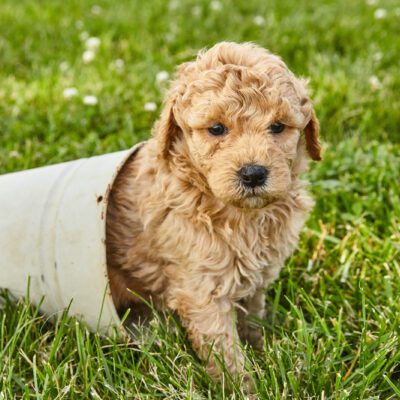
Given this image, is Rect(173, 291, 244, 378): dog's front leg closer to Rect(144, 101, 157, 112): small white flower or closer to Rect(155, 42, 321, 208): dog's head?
Rect(155, 42, 321, 208): dog's head

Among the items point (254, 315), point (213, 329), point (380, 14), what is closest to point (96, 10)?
point (380, 14)

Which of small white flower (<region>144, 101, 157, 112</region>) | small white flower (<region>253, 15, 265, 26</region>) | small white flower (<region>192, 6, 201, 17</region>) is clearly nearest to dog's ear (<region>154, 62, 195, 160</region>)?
small white flower (<region>144, 101, 157, 112</region>)

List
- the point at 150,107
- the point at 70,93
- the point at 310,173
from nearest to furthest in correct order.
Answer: the point at 310,173
the point at 150,107
the point at 70,93

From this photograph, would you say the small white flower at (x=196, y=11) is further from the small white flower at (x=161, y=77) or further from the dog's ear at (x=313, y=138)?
the dog's ear at (x=313, y=138)

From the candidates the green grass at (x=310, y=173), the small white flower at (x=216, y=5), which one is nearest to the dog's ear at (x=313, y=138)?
the green grass at (x=310, y=173)

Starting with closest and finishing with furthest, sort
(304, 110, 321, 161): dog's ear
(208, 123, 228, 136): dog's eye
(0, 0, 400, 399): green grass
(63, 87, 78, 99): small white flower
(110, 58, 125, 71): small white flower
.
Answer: (208, 123, 228, 136): dog's eye < (0, 0, 400, 399): green grass < (304, 110, 321, 161): dog's ear < (63, 87, 78, 99): small white flower < (110, 58, 125, 71): small white flower

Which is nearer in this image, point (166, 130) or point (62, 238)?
point (166, 130)

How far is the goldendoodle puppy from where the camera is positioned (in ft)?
9.72

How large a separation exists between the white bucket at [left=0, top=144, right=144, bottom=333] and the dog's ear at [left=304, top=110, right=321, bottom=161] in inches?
37.2

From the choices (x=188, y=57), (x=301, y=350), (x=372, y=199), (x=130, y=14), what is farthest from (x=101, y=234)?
(x=130, y=14)

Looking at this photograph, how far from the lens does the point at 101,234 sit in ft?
10.9

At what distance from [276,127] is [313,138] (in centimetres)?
40

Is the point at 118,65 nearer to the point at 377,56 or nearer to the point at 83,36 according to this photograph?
the point at 83,36

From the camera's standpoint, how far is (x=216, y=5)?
7.88 metres
